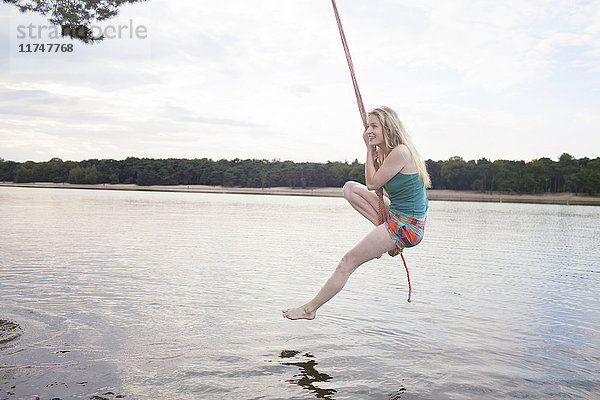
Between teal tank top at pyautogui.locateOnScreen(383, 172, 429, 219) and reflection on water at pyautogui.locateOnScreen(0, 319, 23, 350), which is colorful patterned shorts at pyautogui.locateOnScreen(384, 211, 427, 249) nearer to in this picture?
teal tank top at pyautogui.locateOnScreen(383, 172, 429, 219)

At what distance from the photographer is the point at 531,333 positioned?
23.0 feet

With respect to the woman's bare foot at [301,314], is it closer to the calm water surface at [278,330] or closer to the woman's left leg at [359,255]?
the woman's left leg at [359,255]

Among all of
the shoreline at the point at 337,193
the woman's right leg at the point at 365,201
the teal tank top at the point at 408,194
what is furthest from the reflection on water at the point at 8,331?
the shoreline at the point at 337,193

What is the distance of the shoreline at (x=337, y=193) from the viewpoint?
126188mm

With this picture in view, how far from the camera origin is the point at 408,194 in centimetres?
543

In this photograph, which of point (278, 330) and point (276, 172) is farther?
point (276, 172)

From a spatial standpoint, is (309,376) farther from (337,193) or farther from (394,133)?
(337,193)

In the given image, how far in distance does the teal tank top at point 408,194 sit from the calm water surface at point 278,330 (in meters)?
1.54

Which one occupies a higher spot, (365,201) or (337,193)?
(365,201)

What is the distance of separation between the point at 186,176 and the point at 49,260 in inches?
5582

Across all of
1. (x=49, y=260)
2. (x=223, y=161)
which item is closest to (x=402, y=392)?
(x=49, y=260)

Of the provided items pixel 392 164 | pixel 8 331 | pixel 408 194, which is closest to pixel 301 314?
pixel 408 194

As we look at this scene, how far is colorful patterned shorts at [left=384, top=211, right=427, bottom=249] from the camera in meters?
5.38

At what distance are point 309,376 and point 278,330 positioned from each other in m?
1.67
